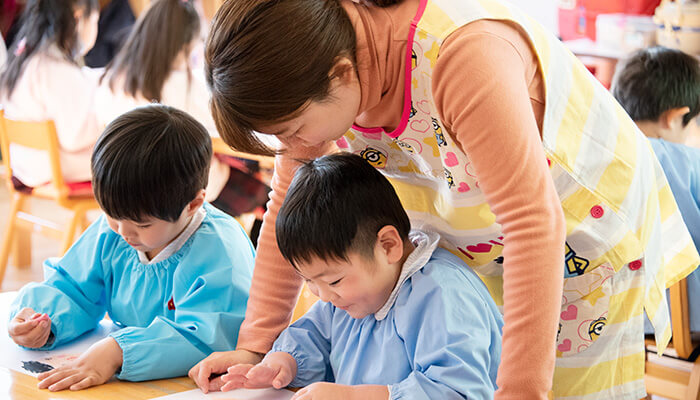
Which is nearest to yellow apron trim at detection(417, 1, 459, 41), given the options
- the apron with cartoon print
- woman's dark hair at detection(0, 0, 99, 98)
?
the apron with cartoon print

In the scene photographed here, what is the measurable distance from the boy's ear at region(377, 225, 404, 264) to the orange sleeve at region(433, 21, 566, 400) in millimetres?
245

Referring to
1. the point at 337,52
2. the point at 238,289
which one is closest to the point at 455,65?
the point at 337,52

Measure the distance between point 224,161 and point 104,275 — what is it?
1.49m

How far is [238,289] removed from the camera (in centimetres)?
120

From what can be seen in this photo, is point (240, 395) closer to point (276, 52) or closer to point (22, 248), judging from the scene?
point (276, 52)

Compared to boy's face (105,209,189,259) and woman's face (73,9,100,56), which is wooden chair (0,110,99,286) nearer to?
woman's face (73,9,100,56)

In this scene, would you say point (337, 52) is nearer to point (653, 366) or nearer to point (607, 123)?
point (607, 123)

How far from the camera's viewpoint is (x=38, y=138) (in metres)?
2.68

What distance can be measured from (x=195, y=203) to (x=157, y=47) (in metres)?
1.58

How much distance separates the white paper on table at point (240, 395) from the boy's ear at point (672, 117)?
4.12 feet

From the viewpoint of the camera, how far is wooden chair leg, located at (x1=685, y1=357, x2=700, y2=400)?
1568 mm

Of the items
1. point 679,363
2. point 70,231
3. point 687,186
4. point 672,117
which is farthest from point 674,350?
point 70,231

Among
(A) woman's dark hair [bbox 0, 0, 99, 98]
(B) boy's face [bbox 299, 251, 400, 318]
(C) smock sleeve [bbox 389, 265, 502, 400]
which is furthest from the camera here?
(A) woman's dark hair [bbox 0, 0, 99, 98]

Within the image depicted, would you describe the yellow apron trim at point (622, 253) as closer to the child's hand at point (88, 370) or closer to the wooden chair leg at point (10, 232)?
the child's hand at point (88, 370)
